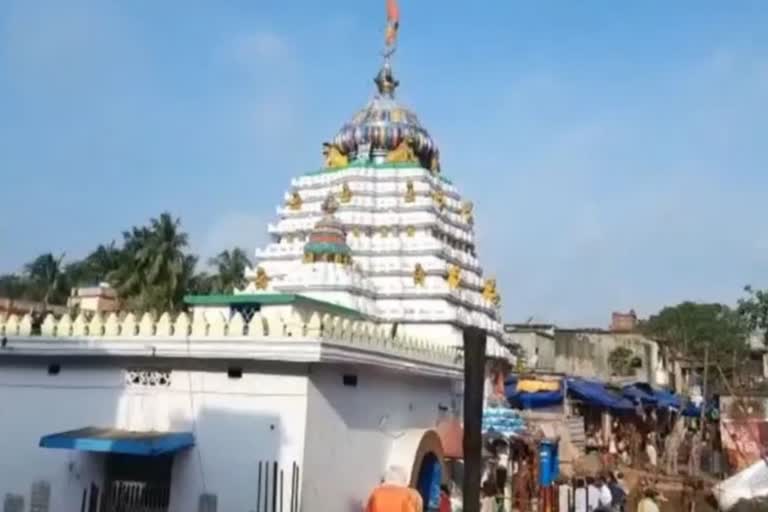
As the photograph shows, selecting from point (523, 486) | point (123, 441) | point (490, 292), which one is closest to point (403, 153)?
point (490, 292)

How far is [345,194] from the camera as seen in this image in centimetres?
2875

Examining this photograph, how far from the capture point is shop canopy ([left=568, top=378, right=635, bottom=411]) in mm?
29625

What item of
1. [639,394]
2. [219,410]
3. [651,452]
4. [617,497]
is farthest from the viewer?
[639,394]

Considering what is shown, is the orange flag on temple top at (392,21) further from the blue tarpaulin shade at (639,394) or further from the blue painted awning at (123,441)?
the blue painted awning at (123,441)

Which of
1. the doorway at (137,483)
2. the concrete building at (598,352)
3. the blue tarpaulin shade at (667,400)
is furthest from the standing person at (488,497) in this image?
the concrete building at (598,352)

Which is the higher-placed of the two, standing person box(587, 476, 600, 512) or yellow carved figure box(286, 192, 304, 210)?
yellow carved figure box(286, 192, 304, 210)

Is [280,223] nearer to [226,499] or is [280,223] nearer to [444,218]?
[444,218]

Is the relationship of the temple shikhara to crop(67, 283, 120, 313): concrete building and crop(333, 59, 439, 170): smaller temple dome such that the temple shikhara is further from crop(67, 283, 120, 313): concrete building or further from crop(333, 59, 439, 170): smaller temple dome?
crop(67, 283, 120, 313): concrete building

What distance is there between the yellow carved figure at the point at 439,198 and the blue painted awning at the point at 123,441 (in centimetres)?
1735

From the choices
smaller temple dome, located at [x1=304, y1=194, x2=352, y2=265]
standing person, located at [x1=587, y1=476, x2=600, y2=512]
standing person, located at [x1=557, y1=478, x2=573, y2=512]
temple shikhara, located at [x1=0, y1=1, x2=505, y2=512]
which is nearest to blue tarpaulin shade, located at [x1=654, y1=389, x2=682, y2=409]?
standing person, located at [x1=557, y1=478, x2=573, y2=512]

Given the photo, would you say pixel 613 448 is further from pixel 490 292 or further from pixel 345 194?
pixel 345 194

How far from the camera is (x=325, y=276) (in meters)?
24.0

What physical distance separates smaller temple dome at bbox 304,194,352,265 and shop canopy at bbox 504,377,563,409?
774 cm

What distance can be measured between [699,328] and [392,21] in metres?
34.9
